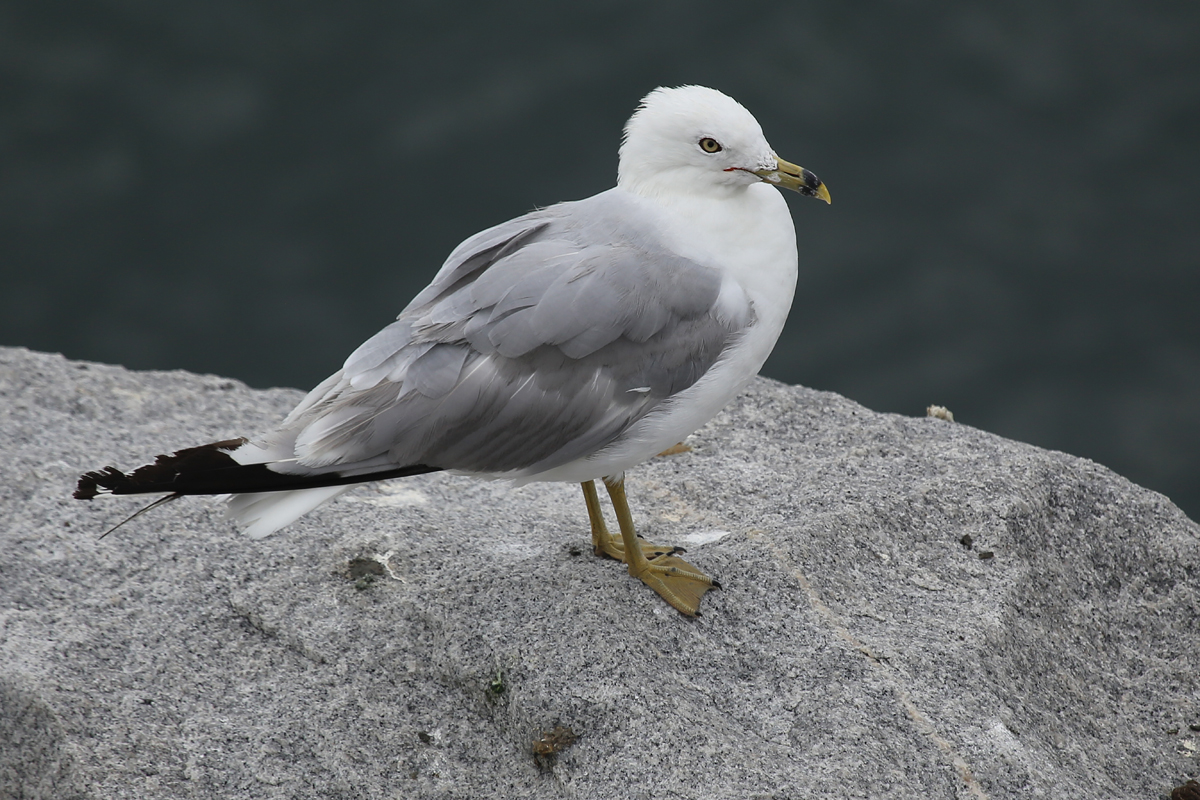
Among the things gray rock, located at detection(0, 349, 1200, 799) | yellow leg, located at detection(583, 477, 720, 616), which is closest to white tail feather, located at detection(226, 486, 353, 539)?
gray rock, located at detection(0, 349, 1200, 799)

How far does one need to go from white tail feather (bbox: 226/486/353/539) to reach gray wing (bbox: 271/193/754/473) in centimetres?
10

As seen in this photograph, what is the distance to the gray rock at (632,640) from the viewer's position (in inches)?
135

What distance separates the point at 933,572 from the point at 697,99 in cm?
170

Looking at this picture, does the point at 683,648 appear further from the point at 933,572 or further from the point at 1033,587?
the point at 1033,587

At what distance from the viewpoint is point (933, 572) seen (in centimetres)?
404

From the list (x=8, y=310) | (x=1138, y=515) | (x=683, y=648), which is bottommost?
(x=8, y=310)

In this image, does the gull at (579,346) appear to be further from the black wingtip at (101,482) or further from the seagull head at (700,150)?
the black wingtip at (101,482)

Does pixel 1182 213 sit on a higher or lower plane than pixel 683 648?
higher

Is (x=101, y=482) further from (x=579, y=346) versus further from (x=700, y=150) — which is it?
(x=700, y=150)

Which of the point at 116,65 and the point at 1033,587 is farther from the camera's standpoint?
the point at 116,65

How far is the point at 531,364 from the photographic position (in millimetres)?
3537

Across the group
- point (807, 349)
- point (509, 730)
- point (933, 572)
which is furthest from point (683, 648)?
point (807, 349)

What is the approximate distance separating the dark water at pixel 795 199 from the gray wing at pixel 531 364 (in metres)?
4.75

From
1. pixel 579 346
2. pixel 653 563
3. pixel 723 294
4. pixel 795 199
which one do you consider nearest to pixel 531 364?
pixel 579 346
